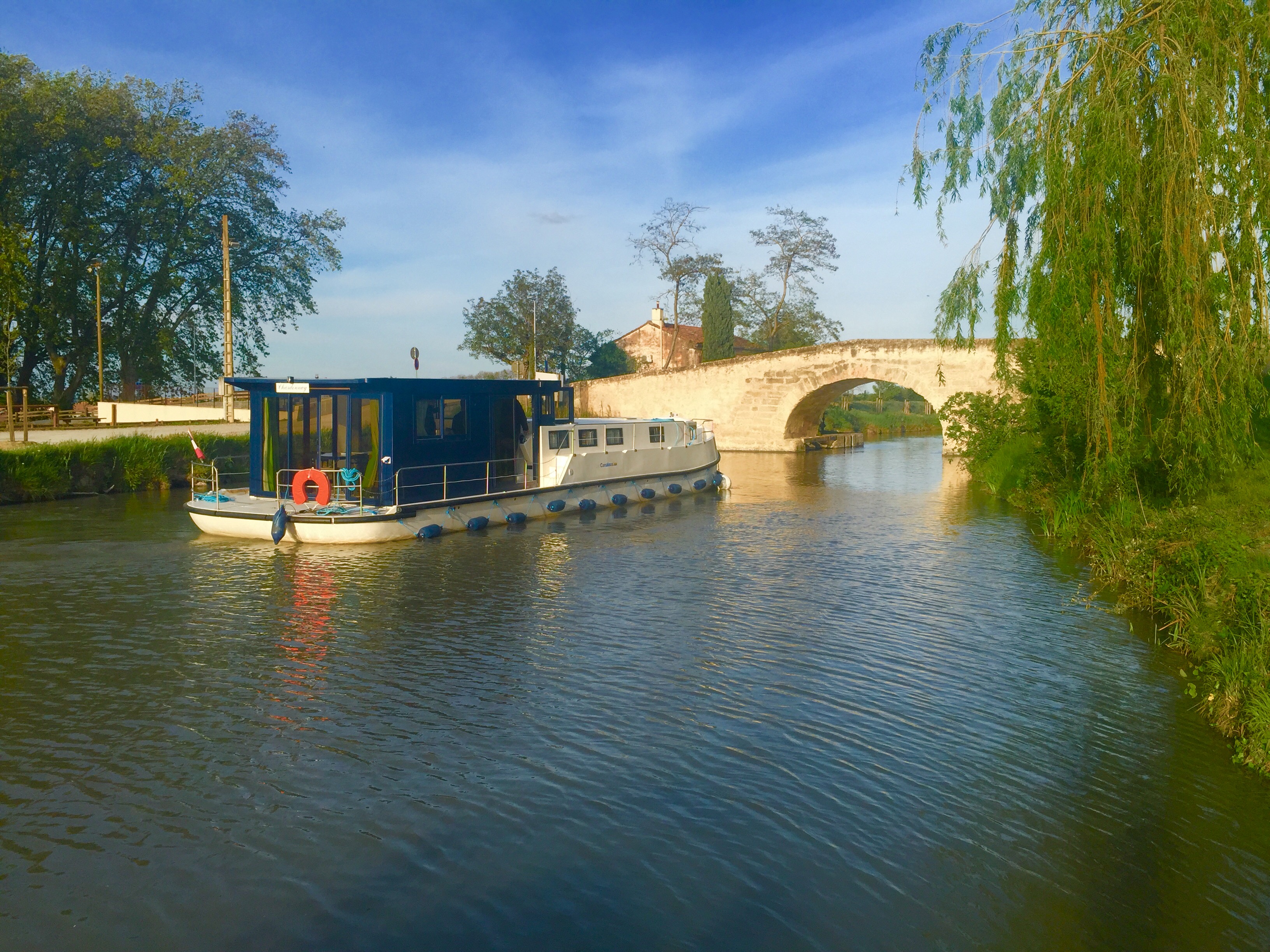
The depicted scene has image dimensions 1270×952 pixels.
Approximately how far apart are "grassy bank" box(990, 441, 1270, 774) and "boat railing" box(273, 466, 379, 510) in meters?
13.3

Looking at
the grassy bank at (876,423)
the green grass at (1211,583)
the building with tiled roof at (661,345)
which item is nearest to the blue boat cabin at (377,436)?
the green grass at (1211,583)

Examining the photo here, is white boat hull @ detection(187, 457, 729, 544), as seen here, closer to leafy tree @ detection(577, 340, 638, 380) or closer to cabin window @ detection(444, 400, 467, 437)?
cabin window @ detection(444, 400, 467, 437)

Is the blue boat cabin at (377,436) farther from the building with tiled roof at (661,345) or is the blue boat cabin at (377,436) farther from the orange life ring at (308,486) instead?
the building with tiled roof at (661,345)

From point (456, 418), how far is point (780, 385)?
28.0m

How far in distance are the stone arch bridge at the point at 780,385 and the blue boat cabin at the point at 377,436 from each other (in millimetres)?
23666

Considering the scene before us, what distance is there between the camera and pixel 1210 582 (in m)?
10.9

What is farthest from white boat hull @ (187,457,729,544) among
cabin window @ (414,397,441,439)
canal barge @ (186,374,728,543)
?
cabin window @ (414,397,441,439)

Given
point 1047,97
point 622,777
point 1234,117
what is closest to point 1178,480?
point 1234,117

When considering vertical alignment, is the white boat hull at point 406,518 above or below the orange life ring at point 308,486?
below

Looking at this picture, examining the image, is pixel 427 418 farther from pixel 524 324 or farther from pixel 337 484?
pixel 524 324

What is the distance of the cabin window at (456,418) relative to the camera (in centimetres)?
2081

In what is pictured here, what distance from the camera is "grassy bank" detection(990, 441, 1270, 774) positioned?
28.8ft

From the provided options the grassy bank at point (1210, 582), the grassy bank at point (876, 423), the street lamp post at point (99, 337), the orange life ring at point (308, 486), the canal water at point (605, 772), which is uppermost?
the street lamp post at point (99, 337)

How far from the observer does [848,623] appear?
13180 millimetres
